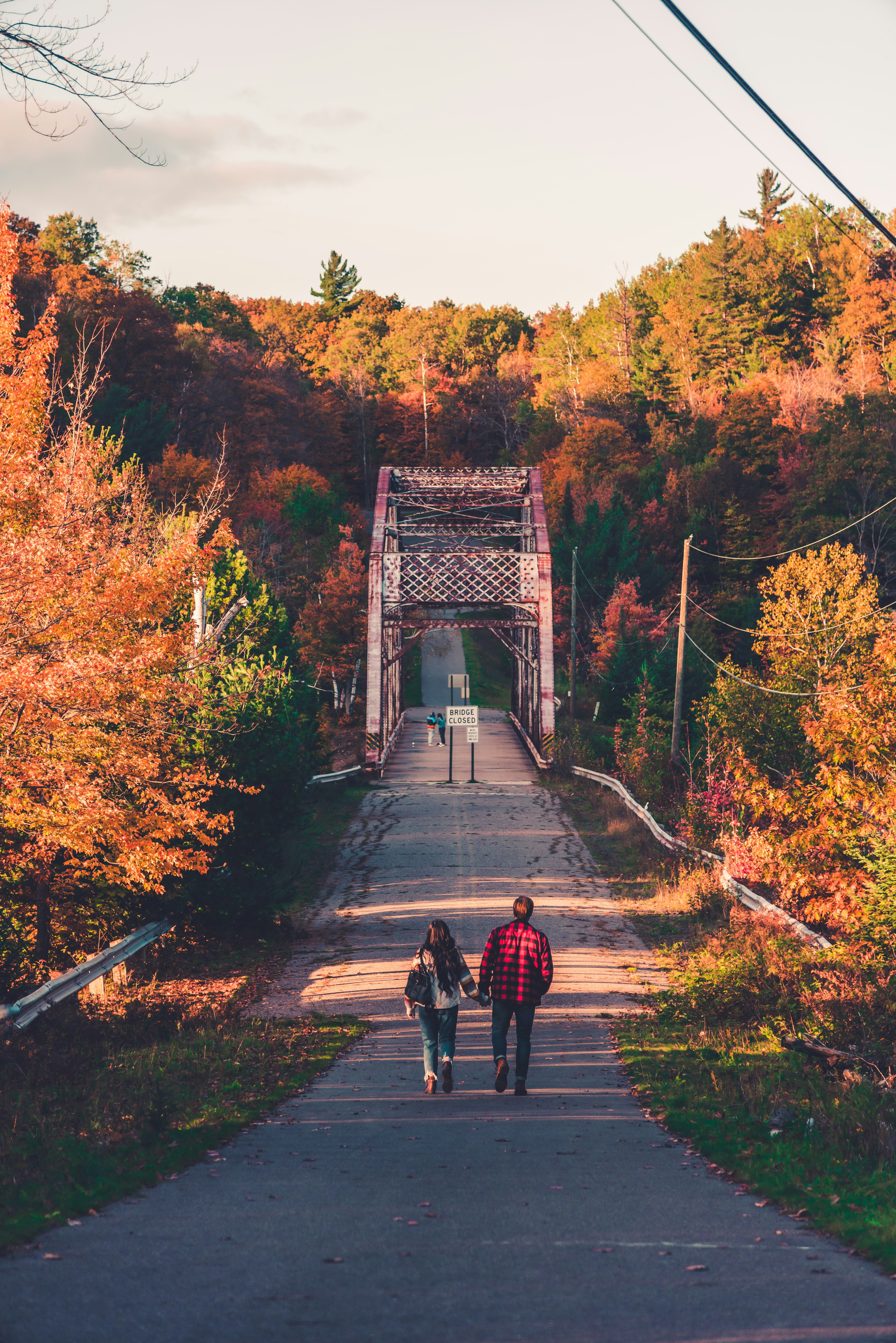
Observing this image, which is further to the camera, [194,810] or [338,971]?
[338,971]

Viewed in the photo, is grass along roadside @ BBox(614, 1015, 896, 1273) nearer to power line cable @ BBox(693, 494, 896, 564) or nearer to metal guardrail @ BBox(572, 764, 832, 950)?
metal guardrail @ BBox(572, 764, 832, 950)

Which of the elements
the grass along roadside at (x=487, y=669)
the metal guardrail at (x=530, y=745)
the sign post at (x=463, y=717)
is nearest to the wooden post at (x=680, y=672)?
the metal guardrail at (x=530, y=745)

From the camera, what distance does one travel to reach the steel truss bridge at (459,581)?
111ft

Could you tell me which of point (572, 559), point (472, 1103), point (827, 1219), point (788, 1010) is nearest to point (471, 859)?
point (788, 1010)

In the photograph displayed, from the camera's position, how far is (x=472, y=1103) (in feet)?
27.8

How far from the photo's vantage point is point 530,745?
38000 millimetres

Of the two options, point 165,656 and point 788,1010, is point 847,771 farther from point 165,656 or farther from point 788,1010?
point 165,656

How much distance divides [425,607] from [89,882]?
77.2 feet

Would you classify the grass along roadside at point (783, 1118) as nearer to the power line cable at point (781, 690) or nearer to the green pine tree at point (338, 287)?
the power line cable at point (781, 690)

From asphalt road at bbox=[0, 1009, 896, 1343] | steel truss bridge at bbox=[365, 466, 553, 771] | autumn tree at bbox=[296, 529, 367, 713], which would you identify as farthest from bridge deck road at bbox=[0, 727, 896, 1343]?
autumn tree at bbox=[296, 529, 367, 713]

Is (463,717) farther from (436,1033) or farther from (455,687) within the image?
(436,1033)

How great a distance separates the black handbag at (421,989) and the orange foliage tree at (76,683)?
409 cm

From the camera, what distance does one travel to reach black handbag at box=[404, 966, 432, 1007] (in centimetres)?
864

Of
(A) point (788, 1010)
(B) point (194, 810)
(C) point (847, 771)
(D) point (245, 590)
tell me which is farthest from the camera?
(D) point (245, 590)
